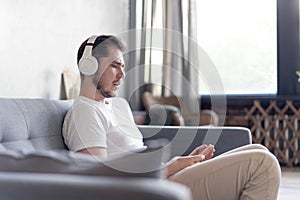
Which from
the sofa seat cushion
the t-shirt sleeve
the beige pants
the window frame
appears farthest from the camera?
the window frame

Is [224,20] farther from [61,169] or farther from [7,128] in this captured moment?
[61,169]

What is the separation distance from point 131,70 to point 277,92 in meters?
1.35

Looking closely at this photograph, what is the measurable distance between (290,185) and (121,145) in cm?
191

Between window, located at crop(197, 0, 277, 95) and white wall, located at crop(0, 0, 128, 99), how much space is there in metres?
1.31

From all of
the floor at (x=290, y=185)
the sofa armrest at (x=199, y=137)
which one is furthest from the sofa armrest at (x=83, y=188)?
the floor at (x=290, y=185)

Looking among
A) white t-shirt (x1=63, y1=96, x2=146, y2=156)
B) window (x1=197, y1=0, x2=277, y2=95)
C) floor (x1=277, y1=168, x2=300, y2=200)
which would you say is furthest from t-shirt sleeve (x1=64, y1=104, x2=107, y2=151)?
window (x1=197, y1=0, x2=277, y2=95)

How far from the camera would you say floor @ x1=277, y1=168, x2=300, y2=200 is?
9.29 ft

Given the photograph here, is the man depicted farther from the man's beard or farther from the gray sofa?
the gray sofa

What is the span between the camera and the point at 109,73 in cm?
175

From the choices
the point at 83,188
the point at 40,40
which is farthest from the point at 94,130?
the point at 40,40

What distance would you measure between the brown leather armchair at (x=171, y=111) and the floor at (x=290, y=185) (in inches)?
29.1

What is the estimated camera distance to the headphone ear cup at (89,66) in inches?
68.1

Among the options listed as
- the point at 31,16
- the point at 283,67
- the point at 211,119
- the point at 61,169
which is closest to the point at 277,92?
the point at 283,67

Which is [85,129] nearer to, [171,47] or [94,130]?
[94,130]
